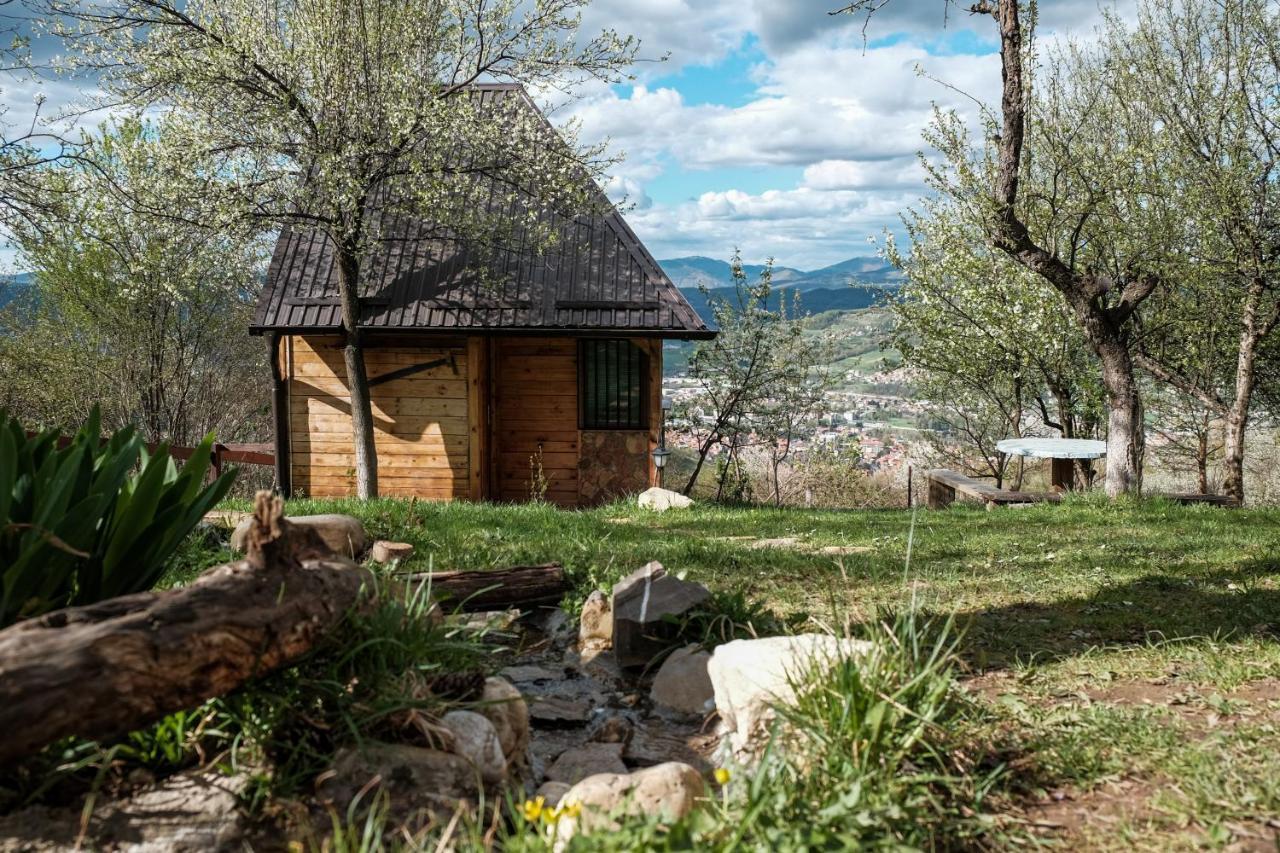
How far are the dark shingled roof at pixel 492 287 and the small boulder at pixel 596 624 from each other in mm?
7991

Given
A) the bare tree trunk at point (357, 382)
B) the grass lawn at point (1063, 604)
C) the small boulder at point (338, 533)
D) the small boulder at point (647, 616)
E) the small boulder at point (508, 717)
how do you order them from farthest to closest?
the bare tree trunk at point (357, 382)
the small boulder at point (338, 533)
the small boulder at point (647, 616)
the small boulder at point (508, 717)
the grass lawn at point (1063, 604)

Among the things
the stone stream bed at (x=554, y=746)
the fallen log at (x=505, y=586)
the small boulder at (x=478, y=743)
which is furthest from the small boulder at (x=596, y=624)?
the small boulder at (x=478, y=743)

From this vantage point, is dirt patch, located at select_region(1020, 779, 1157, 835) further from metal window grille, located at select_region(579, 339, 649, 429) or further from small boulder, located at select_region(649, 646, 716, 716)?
metal window grille, located at select_region(579, 339, 649, 429)

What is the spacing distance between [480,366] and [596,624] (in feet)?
29.9

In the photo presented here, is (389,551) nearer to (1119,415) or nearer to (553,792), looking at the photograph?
(553,792)

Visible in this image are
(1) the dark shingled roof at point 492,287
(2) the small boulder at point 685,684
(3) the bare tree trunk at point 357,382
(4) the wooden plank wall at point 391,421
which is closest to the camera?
(2) the small boulder at point 685,684

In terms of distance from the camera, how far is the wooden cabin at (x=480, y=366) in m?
13.7

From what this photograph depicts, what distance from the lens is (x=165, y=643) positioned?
284 cm

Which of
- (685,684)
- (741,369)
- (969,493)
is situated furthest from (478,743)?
(741,369)

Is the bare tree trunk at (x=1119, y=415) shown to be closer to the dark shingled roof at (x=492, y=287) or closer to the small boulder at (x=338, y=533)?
the dark shingled roof at (x=492, y=287)

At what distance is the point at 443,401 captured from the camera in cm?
1426

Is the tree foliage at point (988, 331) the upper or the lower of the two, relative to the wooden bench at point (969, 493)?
upper

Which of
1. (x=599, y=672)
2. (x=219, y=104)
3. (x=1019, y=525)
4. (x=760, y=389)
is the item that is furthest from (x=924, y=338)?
(x=599, y=672)

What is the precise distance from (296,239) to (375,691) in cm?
1269
